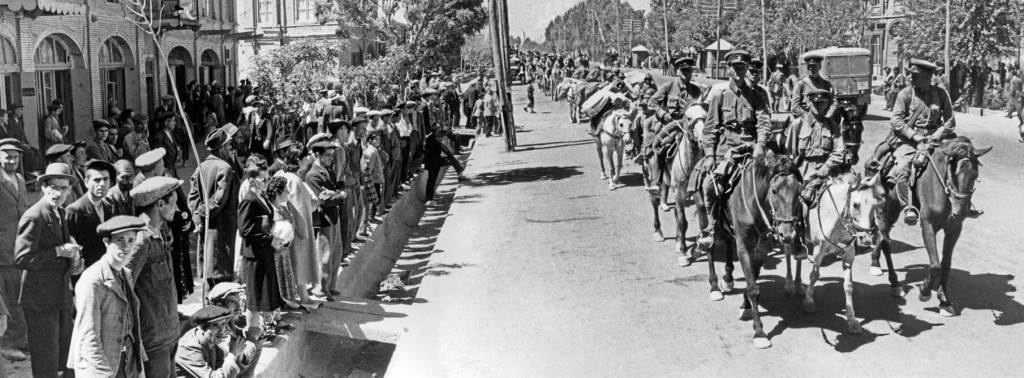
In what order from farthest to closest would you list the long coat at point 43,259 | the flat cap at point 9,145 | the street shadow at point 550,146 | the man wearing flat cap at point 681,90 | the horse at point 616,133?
1. the street shadow at point 550,146
2. the horse at point 616,133
3. the man wearing flat cap at point 681,90
4. the flat cap at point 9,145
5. the long coat at point 43,259

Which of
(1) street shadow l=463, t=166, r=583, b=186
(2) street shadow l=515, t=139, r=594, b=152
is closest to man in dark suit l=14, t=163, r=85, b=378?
(1) street shadow l=463, t=166, r=583, b=186

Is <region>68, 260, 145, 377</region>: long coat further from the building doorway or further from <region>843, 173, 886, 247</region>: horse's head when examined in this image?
the building doorway

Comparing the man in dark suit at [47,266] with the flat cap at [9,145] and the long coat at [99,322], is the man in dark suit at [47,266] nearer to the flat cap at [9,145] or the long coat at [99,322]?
the flat cap at [9,145]

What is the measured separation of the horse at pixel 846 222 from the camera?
9.66 meters

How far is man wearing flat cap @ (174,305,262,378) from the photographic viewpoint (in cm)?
666

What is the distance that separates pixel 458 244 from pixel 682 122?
12.7 feet

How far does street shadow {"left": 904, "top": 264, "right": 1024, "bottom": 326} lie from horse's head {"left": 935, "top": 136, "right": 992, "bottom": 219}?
100 cm

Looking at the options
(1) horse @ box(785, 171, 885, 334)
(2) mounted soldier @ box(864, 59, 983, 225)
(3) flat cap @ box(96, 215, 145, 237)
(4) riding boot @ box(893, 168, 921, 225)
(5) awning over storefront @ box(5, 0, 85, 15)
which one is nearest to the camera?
(3) flat cap @ box(96, 215, 145, 237)

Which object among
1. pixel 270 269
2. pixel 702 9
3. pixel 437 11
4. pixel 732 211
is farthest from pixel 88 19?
pixel 702 9

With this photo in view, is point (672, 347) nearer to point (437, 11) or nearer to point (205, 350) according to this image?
point (205, 350)

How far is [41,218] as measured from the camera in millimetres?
7453

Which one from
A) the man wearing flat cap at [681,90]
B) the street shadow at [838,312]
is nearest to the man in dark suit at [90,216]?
the street shadow at [838,312]

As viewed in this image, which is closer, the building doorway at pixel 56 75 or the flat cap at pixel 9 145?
the flat cap at pixel 9 145

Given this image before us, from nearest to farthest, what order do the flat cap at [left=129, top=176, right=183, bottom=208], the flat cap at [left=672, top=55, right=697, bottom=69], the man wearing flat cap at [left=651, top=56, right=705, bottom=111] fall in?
the flat cap at [left=129, top=176, right=183, bottom=208] < the flat cap at [left=672, top=55, right=697, bottom=69] < the man wearing flat cap at [left=651, top=56, right=705, bottom=111]
